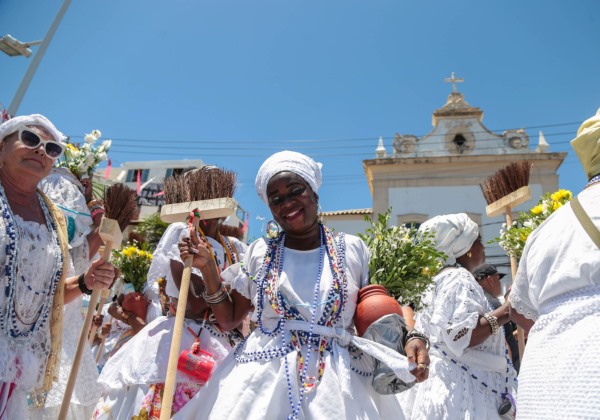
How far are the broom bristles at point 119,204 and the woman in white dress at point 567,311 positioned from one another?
2.66m

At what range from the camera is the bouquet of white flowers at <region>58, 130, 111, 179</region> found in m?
3.98

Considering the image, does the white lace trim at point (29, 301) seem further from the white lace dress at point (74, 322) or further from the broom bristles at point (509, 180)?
the broom bristles at point (509, 180)

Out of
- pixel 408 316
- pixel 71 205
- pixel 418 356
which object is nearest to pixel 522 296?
pixel 418 356

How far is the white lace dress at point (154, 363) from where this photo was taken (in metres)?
3.24

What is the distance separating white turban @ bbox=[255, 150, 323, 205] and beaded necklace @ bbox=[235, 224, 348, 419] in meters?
0.33

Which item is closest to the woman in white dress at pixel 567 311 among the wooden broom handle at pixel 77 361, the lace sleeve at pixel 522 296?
the lace sleeve at pixel 522 296

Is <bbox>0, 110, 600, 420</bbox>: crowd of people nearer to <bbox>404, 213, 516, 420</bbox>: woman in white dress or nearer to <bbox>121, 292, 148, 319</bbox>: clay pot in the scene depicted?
<bbox>404, 213, 516, 420</bbox>: woman in white dress

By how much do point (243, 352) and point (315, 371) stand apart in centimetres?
38

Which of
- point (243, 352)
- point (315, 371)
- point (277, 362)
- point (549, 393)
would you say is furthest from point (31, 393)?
point (549, 393)

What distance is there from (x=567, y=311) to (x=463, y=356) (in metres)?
1.92

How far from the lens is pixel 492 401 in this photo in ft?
11.9

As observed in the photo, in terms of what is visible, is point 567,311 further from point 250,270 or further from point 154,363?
point 154,363

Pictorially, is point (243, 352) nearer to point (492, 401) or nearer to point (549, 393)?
point (549, 393)

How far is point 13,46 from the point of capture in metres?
11.2
